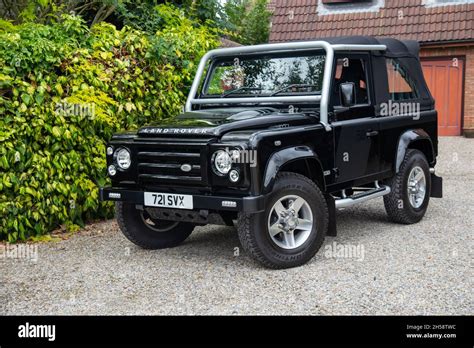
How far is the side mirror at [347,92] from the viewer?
21.1 ft

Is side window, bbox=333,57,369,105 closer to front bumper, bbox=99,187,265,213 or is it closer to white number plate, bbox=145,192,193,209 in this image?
front bumper, bbox=99,187,265,213

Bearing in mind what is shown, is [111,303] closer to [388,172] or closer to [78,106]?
[78,106]

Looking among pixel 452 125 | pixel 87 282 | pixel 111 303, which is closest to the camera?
pixel 111 303

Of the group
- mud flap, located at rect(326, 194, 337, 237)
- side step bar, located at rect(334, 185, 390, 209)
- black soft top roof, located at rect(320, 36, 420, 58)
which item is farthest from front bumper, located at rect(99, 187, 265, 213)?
black soft top roof, located at rect(320, 36, 420, 58)

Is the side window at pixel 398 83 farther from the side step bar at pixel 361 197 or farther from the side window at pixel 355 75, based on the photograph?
the side step bar at pixel 361 197

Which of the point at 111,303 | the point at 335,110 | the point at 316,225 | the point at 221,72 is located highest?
the point at 221,72

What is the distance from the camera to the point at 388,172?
7.49m

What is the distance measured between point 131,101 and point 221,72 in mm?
1415

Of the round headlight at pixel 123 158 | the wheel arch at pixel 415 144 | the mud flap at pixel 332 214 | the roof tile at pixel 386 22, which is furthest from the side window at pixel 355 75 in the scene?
the roof tile at pixel 386 22

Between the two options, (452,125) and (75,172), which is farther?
(452,125)

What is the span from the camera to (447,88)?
17906 millimetres

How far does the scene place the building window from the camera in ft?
62.5

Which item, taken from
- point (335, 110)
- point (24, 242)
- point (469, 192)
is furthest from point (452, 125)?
point (24, 242)

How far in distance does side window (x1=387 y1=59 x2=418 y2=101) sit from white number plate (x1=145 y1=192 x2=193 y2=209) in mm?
3043
